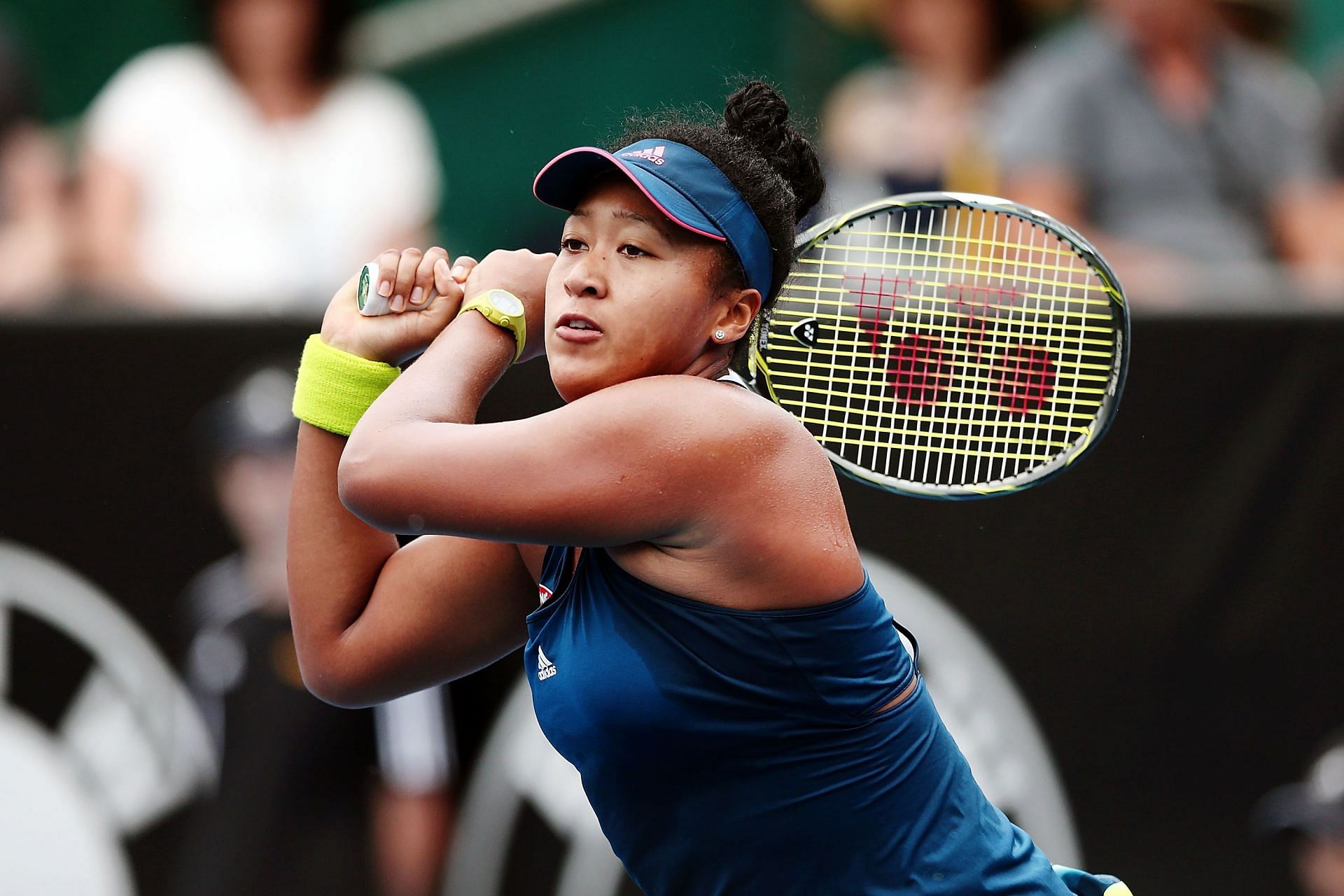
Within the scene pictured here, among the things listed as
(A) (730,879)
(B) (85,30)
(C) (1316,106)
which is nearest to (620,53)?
(B) (85,30)

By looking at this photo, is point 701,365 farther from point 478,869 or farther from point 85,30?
point 85,30

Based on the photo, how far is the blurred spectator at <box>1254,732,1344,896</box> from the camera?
4.66 m

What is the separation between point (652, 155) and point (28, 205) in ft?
13.1

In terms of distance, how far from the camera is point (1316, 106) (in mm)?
6188

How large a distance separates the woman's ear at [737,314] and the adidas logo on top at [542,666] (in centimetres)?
50

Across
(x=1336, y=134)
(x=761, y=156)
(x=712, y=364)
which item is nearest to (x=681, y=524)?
(x=712, y=364)

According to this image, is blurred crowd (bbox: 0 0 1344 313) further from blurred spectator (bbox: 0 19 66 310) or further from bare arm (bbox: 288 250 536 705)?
bare arm (bbox: 288 250 536 705)

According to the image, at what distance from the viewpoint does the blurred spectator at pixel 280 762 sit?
4586mm

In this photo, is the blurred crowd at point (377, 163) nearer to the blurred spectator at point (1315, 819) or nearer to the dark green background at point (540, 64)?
the dark green background at point (540, 64)

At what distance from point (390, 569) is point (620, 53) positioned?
5.44m

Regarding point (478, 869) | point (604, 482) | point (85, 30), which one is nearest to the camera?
point (604, 482)

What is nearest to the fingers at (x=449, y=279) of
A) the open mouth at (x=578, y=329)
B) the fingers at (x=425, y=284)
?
the fingers at (x=425, y=284)

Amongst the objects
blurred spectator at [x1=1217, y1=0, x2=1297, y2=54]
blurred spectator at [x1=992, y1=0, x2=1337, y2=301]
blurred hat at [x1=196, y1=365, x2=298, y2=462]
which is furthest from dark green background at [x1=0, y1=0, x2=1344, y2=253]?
blurred hat at [x1=196, y1=365, x2=298, y2=462]

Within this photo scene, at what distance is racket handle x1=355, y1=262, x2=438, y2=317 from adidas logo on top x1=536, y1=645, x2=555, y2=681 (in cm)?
54
